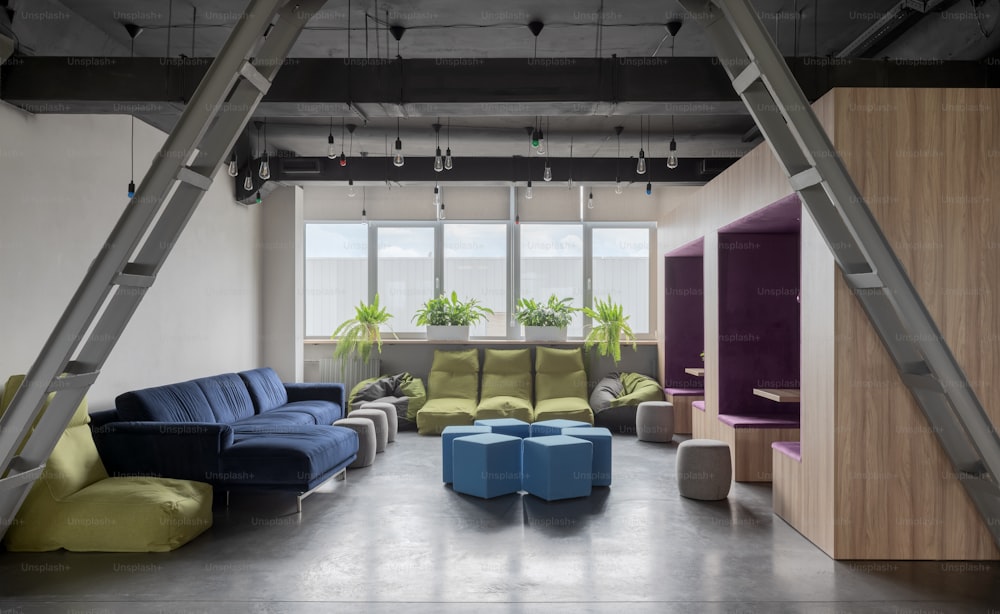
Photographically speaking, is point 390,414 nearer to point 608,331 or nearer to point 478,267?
point 478,267

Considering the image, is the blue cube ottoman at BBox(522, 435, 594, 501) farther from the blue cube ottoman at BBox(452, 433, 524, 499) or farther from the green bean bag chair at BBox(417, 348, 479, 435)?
the green bean bag chair at BBox(417, 348, 479, 435)

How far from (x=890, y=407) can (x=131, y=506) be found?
445 centimetres

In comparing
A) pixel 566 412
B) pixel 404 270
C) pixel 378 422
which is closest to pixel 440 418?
pixel 378 422

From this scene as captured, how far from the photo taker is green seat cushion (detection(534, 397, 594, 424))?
844 cm

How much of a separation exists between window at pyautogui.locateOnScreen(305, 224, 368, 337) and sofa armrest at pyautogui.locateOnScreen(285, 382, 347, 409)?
101 inches

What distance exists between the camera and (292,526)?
4762 mm

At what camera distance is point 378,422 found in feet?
24.3

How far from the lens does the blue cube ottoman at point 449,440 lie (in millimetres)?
5957

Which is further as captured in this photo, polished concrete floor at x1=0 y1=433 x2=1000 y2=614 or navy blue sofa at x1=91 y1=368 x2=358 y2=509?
navy blue sofa at x1=91 y1=368 x2=358 y2=509

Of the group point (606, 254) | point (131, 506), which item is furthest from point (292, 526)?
point (606, 254)

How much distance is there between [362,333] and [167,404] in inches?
171

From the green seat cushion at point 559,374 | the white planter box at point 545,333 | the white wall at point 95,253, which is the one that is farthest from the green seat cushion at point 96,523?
the white planter box at point 545,333

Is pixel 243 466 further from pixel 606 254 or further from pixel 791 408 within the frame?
pixel 606 254

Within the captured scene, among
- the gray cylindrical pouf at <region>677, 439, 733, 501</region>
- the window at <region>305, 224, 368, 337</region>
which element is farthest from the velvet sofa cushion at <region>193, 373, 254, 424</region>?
the gray cylindrical pouf at <region>677, 439, 733, 501</region>
